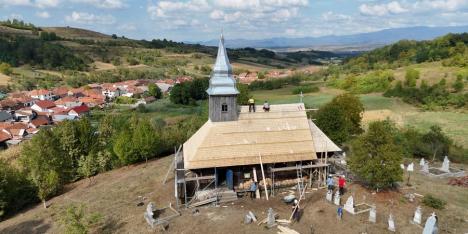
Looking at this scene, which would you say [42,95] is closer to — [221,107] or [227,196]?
[221,107]

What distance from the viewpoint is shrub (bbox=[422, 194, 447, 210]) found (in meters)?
23.2

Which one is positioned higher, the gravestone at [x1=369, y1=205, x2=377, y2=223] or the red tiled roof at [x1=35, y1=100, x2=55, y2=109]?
the gravestone at [x1=369, y1=205, x2=377, y2=223]

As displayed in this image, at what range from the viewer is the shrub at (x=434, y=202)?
76.0 feet

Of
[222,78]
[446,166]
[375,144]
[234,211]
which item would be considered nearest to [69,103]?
[222,78]

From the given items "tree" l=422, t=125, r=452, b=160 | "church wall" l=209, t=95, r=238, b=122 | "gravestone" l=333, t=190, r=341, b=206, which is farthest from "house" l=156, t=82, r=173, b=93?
"gravestone" l=333, t=190, r=341, b=206

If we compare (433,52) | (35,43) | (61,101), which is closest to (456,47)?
(433,52)

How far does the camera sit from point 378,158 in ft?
Answer: 77.3

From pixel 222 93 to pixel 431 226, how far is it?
1568 cm

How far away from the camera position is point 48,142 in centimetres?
3341

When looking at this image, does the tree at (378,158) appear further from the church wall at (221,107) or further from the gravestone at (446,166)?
the gravestone at (446,166)

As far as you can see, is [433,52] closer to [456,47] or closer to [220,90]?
[456,47]

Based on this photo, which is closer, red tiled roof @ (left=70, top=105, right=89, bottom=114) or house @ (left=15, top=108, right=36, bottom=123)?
house @ (left=15, top=108, right=36, bottom=123)

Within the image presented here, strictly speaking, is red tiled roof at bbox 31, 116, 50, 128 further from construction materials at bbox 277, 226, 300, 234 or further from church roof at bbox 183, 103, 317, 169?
construction materials at bbox 277, 226, 300, 234

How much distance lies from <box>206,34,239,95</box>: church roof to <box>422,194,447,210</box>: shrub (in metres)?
15.2
